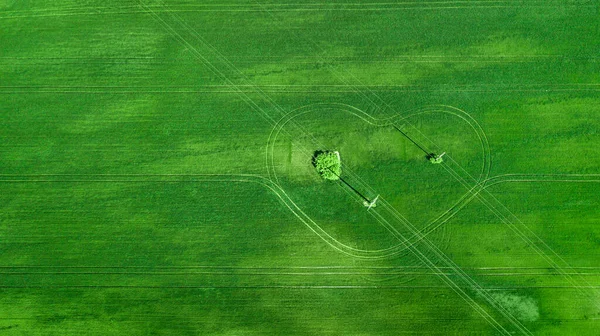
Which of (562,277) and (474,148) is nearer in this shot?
(562,277)

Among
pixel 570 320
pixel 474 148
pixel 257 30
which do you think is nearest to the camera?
pixel 570 320

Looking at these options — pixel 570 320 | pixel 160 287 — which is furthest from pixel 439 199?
pixel 160 287

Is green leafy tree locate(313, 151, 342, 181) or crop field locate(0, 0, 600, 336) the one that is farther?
green leafy tree locate(313, 151, 342, 181)

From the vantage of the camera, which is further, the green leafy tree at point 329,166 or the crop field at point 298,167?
the green leafy tree at point 329,166

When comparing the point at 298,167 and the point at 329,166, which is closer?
the point at 329,166

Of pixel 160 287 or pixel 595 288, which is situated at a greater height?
pixel 595 288

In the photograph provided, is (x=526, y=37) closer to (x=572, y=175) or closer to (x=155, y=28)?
(x=572, y=175)

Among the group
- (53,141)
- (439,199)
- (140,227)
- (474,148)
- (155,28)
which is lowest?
(140,227)

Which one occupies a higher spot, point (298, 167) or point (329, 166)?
point (329, 166)
